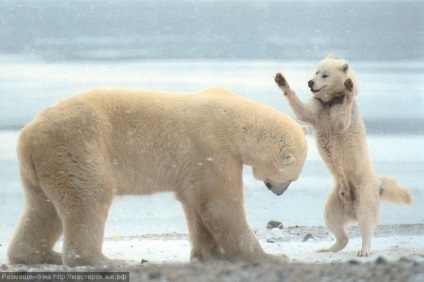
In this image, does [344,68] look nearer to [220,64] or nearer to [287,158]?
[287,158]

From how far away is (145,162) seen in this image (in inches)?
256

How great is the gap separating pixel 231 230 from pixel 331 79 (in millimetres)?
1714

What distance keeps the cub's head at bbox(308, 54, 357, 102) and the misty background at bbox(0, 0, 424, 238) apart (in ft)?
7.27

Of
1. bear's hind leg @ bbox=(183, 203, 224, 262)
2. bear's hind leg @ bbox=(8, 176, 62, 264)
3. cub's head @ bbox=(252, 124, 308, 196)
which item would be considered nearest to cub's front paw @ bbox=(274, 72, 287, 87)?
cub's head @ bbox=(252, 124, 308, 196)

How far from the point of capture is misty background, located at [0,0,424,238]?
1021 centimetres

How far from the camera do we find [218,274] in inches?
196

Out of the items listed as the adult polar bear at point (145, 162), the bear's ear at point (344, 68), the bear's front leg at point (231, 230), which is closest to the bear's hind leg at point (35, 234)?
the adult polar bear at point (145, 162)

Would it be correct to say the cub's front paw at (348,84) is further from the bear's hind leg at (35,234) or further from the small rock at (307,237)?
the bear's hind leg at (35,234)

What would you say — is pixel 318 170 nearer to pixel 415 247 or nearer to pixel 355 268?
pixel 415 247

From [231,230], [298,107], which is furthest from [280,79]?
[231,230]

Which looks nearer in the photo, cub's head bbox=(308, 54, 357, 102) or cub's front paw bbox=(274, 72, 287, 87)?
cub's front paw bbox=(274, 72, 287, 87)

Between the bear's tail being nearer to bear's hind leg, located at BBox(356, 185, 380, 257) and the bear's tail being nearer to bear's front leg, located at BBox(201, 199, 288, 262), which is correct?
bear's hind leg, located at BBox(356, 185, 380, 257)

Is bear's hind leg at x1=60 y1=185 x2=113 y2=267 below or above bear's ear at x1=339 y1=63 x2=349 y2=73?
below

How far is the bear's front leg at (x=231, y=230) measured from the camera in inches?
255
